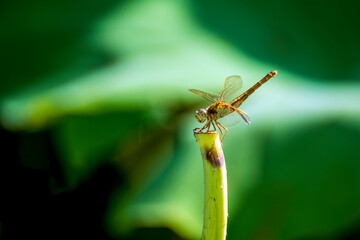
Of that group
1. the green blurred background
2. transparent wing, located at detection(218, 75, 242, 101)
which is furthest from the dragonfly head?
the green blurred background

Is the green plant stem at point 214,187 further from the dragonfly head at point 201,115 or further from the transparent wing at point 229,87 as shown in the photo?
the transparent wing at point 229,87


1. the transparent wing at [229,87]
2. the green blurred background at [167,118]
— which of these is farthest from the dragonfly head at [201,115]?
the green blurred background at [167,118]

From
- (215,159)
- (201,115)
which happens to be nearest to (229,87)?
(201,115)

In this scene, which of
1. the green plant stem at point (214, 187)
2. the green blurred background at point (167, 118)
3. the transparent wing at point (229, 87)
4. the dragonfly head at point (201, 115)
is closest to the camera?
the green plant stem at point (214, 187)

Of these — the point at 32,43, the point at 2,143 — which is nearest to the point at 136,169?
the point at 2,143

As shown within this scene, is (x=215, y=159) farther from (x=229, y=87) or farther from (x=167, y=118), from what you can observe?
(x=167, y=118)

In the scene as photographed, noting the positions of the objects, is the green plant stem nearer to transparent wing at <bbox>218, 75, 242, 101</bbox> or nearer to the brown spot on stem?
the brown spot on stem
